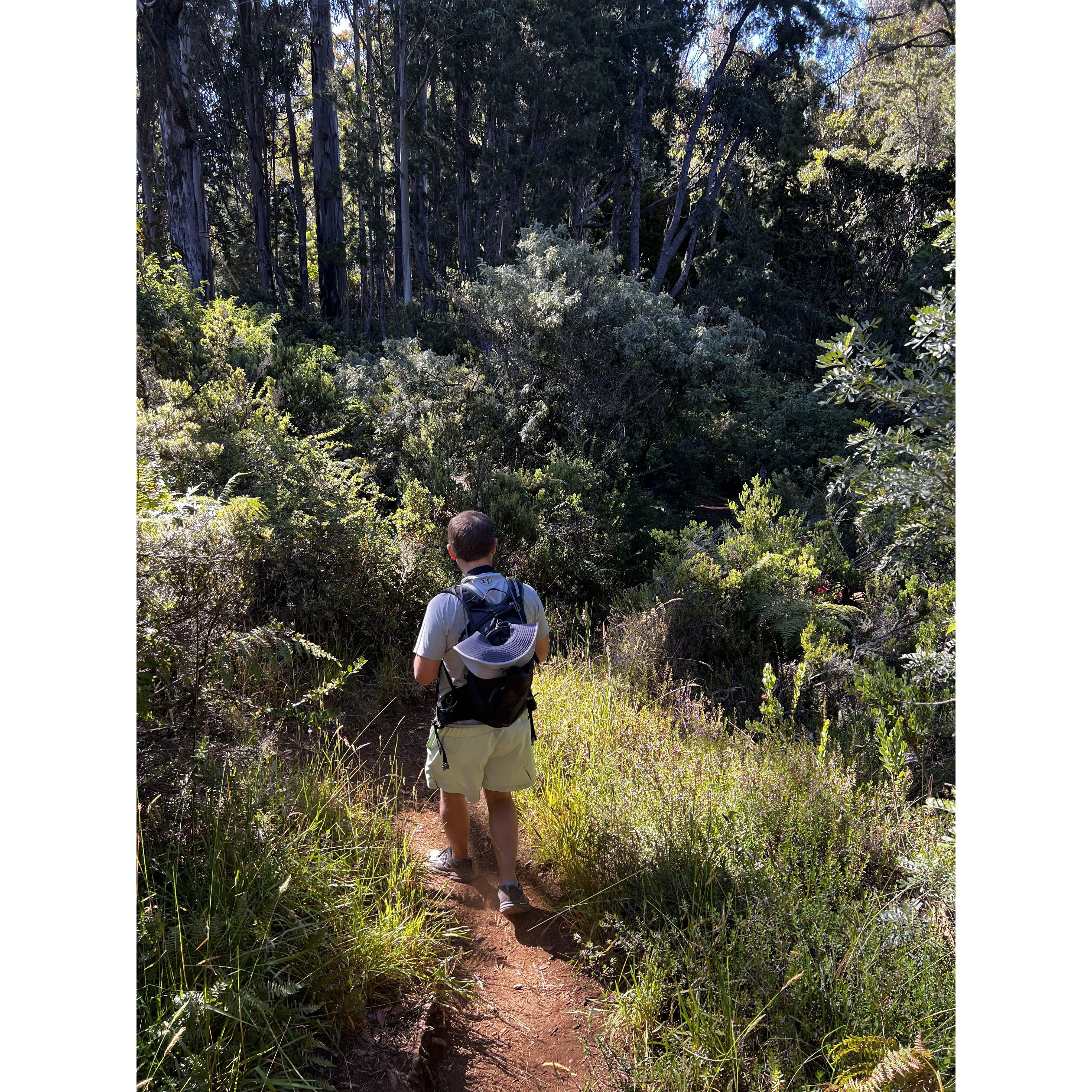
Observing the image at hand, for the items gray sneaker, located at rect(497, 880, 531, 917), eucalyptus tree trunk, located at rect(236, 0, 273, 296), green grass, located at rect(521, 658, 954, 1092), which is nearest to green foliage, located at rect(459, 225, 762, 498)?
green grass, located at rect(521, 658, 954, 1092)

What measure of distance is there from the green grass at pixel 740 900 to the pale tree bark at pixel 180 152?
12054mm

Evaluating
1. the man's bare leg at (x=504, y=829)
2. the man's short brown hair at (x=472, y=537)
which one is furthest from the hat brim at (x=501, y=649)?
the man's bare leg at (x=504, y=829)

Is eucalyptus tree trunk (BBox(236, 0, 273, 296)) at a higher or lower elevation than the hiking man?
higher

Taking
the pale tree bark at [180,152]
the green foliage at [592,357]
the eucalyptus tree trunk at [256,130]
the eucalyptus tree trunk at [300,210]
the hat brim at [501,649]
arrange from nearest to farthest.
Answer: the hat brim at [501,649] → the green foliage at [592,357] → the pale tree bark at [180,152] → the eucalyptus tree trunk at [256,130] → the eucalyptus tree trunk at [300,210]

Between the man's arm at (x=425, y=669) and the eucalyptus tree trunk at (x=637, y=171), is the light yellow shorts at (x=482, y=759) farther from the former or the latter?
the eucalyptus tree trunk at (x=637, y=171)

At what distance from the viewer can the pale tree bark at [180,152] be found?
1220cm

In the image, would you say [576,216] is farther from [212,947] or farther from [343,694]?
[212,947]

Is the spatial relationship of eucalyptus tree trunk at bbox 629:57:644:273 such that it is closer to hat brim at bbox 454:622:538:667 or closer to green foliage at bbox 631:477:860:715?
green foliage at bbox 631:477:860:715

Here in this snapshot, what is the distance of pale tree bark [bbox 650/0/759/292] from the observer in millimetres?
18125

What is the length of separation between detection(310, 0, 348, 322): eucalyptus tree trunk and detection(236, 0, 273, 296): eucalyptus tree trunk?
1961 millimetres

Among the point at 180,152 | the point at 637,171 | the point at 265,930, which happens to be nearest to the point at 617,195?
the point at 637,171

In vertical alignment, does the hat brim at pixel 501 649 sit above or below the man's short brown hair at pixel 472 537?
below

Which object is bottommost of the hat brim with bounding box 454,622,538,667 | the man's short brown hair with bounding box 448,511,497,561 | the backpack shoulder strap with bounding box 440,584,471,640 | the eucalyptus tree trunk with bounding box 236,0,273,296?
the hat brim with bounding box 454,622,538,667

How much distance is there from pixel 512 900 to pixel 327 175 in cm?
1866
